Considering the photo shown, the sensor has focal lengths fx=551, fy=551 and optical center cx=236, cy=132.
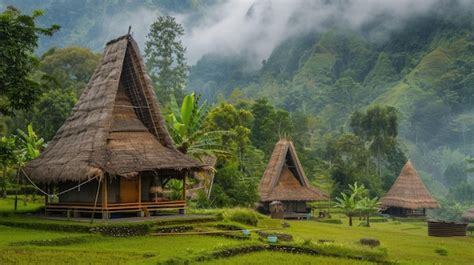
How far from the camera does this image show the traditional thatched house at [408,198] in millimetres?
48081

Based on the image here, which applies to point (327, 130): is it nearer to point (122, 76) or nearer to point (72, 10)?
point (122, 76)

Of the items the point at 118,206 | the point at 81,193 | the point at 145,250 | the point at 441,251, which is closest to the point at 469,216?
the point at 441,251

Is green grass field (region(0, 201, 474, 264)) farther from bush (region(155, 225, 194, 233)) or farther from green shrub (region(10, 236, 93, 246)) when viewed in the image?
bush (region(155, 225, 194, 233))

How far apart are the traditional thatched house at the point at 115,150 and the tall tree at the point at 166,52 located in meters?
53.1

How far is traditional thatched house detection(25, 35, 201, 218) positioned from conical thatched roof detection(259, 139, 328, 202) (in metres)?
12.5

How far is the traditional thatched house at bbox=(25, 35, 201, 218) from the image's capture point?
20938mm

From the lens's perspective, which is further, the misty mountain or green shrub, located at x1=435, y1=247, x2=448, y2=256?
the misty mountain

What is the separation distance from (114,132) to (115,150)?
4.61 feet

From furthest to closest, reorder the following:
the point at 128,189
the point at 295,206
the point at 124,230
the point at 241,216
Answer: the point at 295,206
the point at 241,216
the point at 128,189
the point at 124,230

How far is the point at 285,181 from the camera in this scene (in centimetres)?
3841

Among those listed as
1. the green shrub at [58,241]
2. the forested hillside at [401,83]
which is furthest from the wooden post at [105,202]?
the forested hillside at [401,83]

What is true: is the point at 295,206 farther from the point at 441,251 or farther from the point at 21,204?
the point at 441,251

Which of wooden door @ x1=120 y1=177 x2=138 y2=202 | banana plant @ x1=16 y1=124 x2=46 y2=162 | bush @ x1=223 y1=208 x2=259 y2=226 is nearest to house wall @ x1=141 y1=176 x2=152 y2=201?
wooden door @ x1=120 y1=177 x2=138 y2=202

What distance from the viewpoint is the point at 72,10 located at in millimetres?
160875
